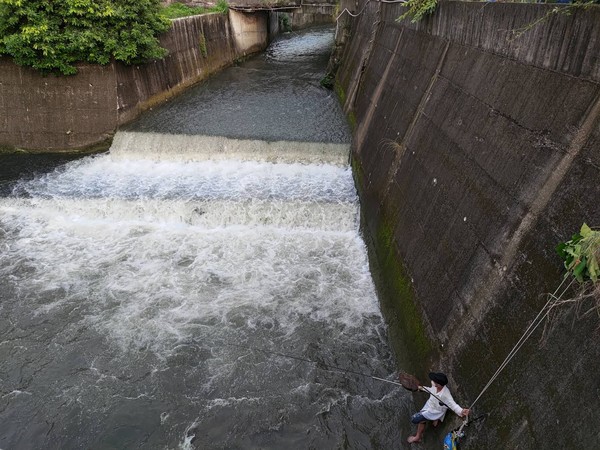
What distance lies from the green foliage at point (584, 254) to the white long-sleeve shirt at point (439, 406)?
6.22 feet

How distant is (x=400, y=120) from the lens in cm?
981

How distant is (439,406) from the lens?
4777 millimetres

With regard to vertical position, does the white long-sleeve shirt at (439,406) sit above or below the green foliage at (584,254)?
below

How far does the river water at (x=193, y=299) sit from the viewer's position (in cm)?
604

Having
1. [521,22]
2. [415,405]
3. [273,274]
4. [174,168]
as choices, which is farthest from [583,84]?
[174,168]

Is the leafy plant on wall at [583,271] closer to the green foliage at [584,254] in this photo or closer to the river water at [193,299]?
the green foliage at [584,254]

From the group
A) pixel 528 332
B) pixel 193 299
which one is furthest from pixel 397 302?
pixel 193 299

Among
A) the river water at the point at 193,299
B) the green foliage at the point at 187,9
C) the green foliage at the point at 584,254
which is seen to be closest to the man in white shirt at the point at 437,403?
the river water at the point at 193,299

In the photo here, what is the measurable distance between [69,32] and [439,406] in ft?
44.3

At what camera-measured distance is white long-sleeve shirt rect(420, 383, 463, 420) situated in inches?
180

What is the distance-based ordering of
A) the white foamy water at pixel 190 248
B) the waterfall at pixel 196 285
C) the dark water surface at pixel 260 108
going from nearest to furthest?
the waterfall at pixel 196 285, the white foamy water at pixel 190 248, the dark water surface at pixel 260 108

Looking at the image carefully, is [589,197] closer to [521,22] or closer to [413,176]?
[521,22]

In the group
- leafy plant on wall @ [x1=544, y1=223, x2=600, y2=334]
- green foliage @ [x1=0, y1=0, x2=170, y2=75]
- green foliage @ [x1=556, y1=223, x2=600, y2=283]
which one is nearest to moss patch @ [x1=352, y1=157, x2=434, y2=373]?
leafy plant on wall @ [x1=544, y1=223, x2=600, y2=334]

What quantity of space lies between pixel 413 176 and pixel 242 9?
62.0 ft
